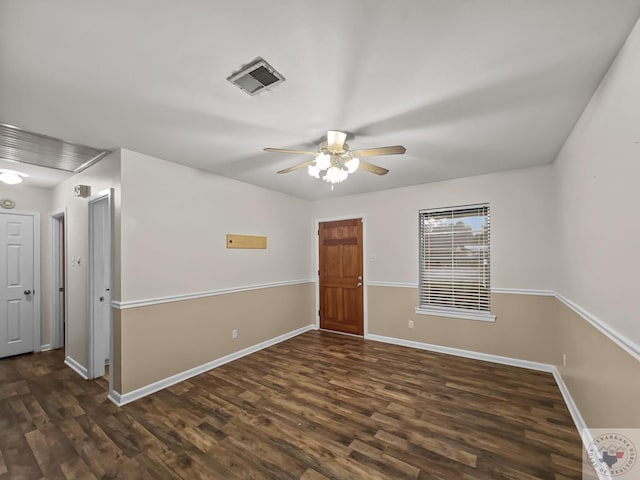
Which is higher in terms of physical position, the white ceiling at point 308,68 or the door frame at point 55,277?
the white ceiling at point 308,68

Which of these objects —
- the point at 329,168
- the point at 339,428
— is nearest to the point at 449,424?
the point at 339,428

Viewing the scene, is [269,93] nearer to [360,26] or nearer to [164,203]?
[360,26]

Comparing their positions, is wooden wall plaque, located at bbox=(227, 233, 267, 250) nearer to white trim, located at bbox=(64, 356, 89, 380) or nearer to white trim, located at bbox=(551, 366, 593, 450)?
white trim, located at bbox=(64, 356, 89, 380)

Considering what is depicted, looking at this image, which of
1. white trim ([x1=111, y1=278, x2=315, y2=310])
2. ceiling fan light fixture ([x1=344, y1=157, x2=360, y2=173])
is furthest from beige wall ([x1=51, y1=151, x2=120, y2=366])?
ceiling fan light fixture ([x1=344, y1=157, x2=360, y2=173])

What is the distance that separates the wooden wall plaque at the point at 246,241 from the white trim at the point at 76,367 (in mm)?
2234

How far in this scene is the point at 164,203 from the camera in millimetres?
3035

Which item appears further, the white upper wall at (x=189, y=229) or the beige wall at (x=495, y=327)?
the beige wall at (x=495, y=327)

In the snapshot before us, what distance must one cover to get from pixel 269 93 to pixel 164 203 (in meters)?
1.98

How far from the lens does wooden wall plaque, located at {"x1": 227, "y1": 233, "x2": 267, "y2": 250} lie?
12.4 ft

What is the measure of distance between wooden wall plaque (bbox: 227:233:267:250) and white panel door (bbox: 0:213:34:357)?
3.13 m

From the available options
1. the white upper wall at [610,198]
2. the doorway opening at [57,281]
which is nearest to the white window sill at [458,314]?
the white upper wall at [610,198]

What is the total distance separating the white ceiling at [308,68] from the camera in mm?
1197

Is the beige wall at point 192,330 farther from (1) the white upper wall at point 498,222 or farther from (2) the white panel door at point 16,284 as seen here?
(2) the white panel door at point 16,284

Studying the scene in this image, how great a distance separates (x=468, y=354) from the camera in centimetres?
373
